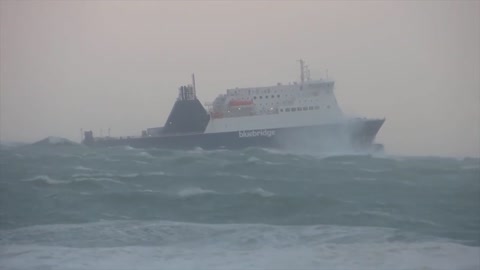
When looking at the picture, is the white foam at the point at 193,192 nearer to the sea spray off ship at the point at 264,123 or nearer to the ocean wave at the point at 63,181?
the sea spray off ship at the point at 264,123

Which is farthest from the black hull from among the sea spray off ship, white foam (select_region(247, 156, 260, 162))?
white foam (select_region(247, 156, 260, 162))

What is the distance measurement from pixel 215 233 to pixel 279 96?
148cm

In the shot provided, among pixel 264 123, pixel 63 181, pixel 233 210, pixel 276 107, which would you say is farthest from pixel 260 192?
pixel 63 181

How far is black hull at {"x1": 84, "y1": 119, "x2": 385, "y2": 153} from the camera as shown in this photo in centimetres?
570

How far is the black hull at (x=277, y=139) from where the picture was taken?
18.7 ft

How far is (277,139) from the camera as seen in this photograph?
591cm

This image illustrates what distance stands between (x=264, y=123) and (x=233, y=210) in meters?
0.96

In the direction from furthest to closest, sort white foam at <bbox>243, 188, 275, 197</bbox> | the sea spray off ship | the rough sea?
the sea spray off ship, white foam at <bbox>243, 188, 275, 197</bbox>, the rough sea

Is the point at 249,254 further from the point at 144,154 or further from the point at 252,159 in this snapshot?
the point at 144,154

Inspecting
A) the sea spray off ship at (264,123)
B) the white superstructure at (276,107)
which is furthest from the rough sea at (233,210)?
the white superstructure at (276,107)

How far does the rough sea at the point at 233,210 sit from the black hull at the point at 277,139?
89 millimetres

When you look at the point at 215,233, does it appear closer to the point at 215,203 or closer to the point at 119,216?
the point at 215,203

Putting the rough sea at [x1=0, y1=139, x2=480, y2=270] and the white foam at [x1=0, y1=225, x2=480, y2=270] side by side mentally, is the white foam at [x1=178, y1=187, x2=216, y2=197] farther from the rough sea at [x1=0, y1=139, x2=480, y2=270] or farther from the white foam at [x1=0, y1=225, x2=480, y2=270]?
the white foam at [x1=0, y1=225, x2=480, y2=270]

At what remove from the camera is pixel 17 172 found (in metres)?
5.57
